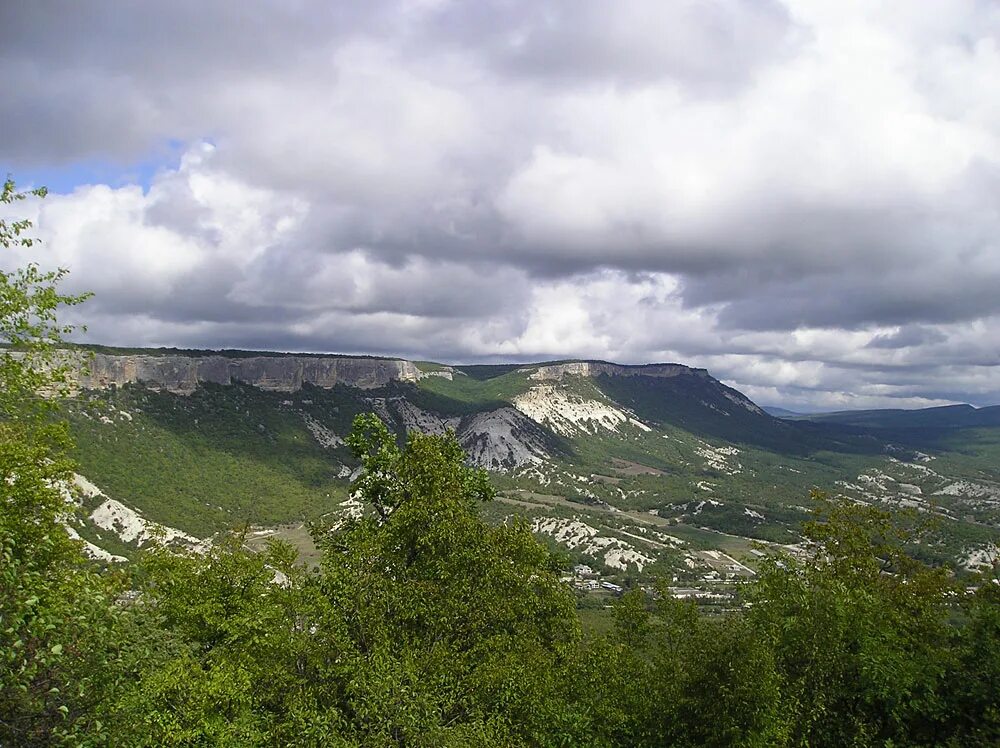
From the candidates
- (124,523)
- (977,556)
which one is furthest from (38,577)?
(977,556)

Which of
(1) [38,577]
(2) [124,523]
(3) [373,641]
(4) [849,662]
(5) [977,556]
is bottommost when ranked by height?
(5) [977,556]

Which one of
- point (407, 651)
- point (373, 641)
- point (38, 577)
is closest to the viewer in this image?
point (38, 577)

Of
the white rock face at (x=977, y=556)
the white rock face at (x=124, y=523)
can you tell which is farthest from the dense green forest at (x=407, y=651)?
the white rock face at (x=977, y=556)

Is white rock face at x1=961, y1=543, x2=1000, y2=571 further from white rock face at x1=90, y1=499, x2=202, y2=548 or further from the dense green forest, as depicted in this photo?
white rock face at x1=90, y1=499, x2=202, y2=548

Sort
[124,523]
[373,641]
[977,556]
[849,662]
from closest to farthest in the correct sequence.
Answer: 1. [373,641]
2. [849,662]
3. [124,523]
4. [977,556]

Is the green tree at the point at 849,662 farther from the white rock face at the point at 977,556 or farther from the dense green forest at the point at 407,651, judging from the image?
the white rock face at the point at 977,556

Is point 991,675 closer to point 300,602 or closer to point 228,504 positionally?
point 300,602

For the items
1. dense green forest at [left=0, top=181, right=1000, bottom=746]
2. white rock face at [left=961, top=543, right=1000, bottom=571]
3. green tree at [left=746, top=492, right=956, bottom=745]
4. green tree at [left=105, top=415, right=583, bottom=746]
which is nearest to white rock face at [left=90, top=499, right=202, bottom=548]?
green tree at [left=105, top=415, right=583, bottom=746]

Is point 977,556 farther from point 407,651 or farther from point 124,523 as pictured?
point 124,523

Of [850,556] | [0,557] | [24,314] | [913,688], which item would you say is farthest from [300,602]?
[850,556]
